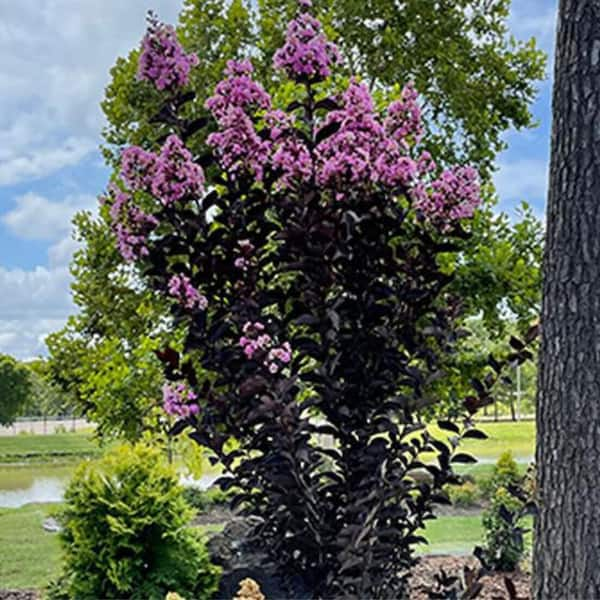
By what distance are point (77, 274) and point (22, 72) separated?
189cm

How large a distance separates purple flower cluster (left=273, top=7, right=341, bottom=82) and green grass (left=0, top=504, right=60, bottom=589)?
2.88 metres

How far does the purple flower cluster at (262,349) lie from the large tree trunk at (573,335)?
2.33ft

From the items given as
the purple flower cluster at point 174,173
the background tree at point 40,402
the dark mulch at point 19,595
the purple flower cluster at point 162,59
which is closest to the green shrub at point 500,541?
the purple flower cluster at point 174,173

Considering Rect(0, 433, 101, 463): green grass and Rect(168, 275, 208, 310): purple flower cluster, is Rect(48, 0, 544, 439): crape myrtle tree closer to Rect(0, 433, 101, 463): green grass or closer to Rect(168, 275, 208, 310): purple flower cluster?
Rect(168, 275, 208, 310): purple flower cluster

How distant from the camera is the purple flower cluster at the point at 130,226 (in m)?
2.24

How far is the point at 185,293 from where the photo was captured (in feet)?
7.01

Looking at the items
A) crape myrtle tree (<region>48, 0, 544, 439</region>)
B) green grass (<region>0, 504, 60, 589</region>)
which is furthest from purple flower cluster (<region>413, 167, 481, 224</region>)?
crape myrtle tree (<region>48, 0, 544, 439</region>)

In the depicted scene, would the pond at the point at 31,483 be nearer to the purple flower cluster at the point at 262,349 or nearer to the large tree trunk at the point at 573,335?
the purple flower cluster at the point at 262,349

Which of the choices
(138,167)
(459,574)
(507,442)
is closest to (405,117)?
(138,167)

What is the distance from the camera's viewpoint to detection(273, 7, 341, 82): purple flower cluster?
2.22m

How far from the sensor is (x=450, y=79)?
594cm

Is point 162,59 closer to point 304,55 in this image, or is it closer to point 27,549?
point 304,55

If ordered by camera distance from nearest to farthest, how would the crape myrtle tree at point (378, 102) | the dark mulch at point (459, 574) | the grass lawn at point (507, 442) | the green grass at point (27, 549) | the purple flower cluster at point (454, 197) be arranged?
the purple flower cluster at point (454, 197)
the dark mulch at point (459, 574)
the green grass at point (27, 549)
the crape myrtle tree at point (378, 102)
the grass lawn at point (507, 442)

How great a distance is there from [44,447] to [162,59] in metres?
8.21
